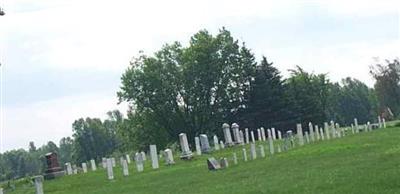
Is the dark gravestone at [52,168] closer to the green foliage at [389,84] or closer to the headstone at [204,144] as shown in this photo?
the headstone at [204,144]

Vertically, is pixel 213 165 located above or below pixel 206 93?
below

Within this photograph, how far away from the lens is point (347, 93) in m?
151

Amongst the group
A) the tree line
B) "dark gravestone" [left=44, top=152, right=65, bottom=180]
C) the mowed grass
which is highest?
the tree line

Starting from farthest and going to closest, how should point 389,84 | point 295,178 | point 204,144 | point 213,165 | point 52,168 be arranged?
point 389,84, point 204,144, point 52,168, point 213,165, point 295,178

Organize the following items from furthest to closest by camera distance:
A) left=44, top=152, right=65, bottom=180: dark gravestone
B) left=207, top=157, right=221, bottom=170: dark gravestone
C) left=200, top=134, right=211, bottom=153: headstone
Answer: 1. left=200, top=134, right=211, bottom=153: headstone
2. left=44, top=152, right=65, bottom=180: dark gravestone
3. left=207, top=157, right=221, bottom=170: dark gravestone

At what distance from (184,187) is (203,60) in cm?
5637

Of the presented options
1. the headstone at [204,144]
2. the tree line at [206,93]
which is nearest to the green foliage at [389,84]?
the tree line at [206,93]

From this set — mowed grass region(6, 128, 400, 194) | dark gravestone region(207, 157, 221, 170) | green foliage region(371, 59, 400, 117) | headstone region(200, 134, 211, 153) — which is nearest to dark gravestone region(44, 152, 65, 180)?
headstone region(200, 134, 211, 153)

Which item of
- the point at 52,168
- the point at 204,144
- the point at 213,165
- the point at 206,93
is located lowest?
the point at 213,165

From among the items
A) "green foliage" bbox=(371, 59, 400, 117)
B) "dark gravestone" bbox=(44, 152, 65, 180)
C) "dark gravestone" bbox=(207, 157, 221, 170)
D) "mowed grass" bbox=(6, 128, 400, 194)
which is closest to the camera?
"mowed grass" bbox=(6, 128, 400, 194)

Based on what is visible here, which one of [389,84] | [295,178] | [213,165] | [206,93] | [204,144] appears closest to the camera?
[295,178]

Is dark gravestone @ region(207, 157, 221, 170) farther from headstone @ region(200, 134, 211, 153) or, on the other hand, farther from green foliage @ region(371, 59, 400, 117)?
green foliage @ region(371, 59, 400, 117)

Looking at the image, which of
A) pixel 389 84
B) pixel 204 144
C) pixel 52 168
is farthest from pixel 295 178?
pixel 389 84

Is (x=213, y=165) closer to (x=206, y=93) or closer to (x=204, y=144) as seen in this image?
(x=204, y=144)
